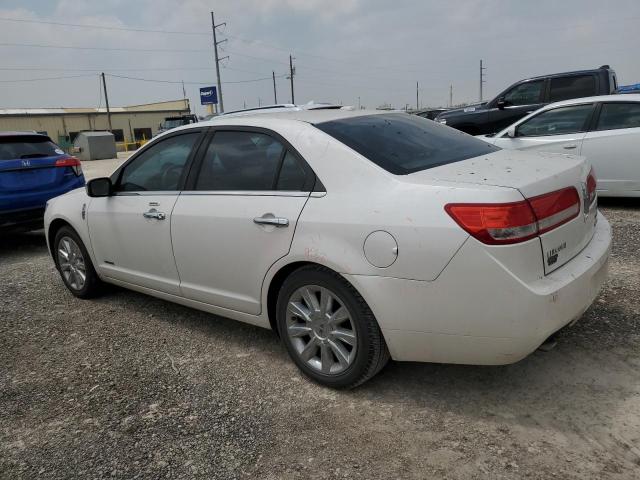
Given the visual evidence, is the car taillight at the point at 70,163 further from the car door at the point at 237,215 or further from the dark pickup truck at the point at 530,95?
the dark pickup truck at the point at 530,95

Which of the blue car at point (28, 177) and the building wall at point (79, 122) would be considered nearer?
the blue car at point (28, 177)

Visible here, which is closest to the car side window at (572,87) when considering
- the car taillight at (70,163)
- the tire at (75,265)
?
the car taillight at (70,163)

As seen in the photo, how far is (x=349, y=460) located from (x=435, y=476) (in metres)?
0.38

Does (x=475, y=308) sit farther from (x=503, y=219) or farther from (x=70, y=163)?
(x=70, y=163)

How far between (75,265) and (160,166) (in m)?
1.56

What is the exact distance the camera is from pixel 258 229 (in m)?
3.05

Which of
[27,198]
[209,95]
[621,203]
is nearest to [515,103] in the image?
[621,203]

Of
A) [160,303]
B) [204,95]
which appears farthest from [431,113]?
[204,95]

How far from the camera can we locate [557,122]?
23.8ft

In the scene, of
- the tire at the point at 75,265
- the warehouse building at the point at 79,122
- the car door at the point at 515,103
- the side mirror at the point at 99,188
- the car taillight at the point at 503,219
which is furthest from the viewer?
the warehouse building at the point at 79,122

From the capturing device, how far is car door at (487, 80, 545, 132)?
10.4 meters

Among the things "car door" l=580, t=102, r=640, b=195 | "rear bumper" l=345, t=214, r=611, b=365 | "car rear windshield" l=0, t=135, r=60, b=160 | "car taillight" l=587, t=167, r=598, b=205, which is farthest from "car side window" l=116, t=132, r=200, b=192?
"car door" l=580, t=102, r=640, b=195

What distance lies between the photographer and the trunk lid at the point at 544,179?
97.3 inches

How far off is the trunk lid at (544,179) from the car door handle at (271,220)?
28.4 inches
